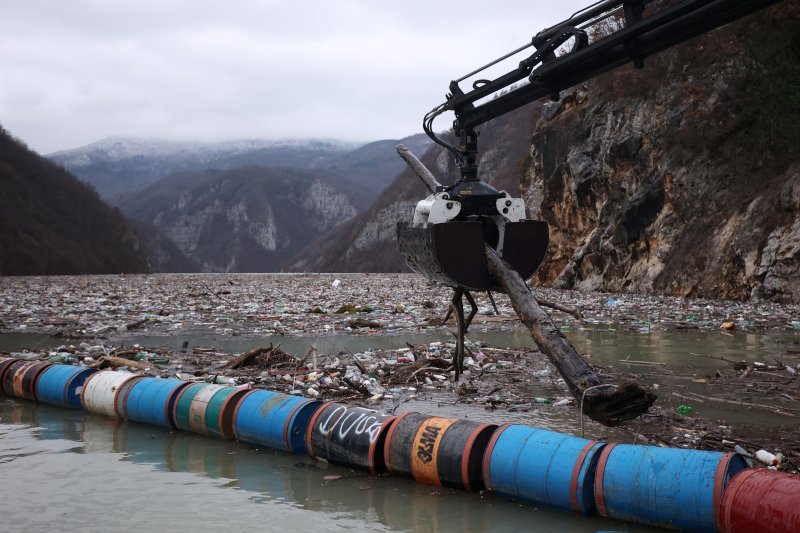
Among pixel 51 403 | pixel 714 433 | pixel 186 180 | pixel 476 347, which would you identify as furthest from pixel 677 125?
pixel 186 180

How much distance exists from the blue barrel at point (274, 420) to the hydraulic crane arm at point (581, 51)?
211 centimetres

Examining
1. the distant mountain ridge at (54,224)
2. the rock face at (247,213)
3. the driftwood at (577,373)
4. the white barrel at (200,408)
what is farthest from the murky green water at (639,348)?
the rock face at (247,213)

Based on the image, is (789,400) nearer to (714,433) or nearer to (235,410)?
(714,433)

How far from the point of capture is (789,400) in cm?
572

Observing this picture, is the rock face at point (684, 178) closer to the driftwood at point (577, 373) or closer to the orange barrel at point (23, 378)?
the driftwood at point (577, 373)

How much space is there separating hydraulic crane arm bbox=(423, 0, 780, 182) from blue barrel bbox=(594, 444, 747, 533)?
5.63 ft

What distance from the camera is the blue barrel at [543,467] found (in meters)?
3.40

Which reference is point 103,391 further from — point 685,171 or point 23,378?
point 685,171

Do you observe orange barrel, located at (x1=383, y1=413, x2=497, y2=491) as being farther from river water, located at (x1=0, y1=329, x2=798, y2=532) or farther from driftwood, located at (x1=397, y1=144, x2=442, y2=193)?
driftwood, located at (x1=397, y1=144, x2=442, y2=193)

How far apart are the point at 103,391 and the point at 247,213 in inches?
6397

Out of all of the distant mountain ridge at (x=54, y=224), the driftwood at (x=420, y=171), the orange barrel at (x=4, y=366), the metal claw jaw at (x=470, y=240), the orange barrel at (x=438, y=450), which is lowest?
the orange barrel at (x=438, y=450)

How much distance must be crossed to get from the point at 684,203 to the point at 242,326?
14.8 metres

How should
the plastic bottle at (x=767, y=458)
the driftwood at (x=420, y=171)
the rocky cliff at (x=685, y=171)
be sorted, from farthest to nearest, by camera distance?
the rocky cliff at (x=685, y=171)
the driftwood at (x=420, y=171)
the plastic bottle at (x=767, y=458)

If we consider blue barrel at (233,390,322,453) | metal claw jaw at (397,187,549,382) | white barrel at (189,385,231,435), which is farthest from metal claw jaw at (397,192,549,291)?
white barrel at (189,385,231,435)
